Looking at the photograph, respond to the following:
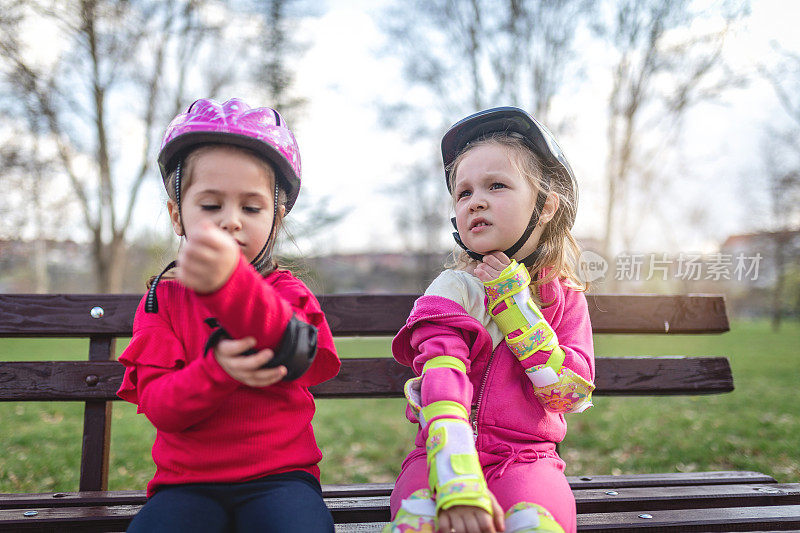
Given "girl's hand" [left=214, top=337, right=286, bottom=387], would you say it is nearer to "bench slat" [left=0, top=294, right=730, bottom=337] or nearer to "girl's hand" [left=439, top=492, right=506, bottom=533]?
"girl's hand" [left=439, top=492, right=506, bottom=533]

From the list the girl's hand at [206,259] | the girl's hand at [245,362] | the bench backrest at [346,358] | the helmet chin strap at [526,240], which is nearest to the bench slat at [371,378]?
the bench backrest at [346,358]

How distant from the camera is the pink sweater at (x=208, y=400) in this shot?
160 cm

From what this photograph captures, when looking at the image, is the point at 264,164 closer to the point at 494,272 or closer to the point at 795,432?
the point at 494,272

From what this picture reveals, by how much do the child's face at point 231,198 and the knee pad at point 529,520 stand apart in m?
1.04

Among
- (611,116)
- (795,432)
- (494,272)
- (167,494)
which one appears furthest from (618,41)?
(167,494)

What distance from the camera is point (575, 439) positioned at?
17.9ft

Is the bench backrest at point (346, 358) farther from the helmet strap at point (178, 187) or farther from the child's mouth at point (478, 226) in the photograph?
the helmet strap at point (178, 187)

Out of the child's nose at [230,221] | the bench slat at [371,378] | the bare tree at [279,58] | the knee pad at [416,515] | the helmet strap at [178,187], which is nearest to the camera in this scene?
the knee pad at [416,515]

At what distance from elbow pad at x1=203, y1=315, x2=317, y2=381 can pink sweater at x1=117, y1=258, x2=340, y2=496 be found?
24mm

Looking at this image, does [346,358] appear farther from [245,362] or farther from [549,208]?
[245,362]

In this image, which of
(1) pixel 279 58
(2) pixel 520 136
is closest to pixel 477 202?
(2) pixel 520 136

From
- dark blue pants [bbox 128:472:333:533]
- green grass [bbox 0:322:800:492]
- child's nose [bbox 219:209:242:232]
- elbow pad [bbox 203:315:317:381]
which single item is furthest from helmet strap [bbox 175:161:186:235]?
green grass [bbox 0:322:800:492]

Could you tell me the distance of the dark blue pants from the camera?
160cm

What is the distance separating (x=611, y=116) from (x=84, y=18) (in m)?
10.4
